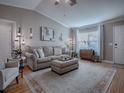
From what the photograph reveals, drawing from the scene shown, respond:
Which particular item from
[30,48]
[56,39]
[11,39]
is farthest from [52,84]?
[56,39]

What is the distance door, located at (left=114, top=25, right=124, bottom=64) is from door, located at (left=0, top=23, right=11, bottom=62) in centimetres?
565

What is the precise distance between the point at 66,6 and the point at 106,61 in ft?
12.9

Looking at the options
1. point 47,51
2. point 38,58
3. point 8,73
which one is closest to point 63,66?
point 38,58

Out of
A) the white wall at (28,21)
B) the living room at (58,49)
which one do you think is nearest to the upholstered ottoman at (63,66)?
the living room at (58,49)

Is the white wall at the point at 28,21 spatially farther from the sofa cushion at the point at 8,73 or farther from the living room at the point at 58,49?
the sofa cushion at the point at 8,73

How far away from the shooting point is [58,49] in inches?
213

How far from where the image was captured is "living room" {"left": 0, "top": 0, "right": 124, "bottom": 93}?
254 cm

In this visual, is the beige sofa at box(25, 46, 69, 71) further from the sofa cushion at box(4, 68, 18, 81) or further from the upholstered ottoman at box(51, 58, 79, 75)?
the sofa cushion at box(4, 68, 18, 81)

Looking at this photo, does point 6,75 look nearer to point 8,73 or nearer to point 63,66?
point 8,73

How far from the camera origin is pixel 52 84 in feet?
8.31

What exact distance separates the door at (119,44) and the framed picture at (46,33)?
3728 mm

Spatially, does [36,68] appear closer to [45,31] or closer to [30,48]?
[30,48]

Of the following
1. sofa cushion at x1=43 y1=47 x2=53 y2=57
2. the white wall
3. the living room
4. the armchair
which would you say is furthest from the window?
the armchair

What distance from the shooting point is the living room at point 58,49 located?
2.54 meters
